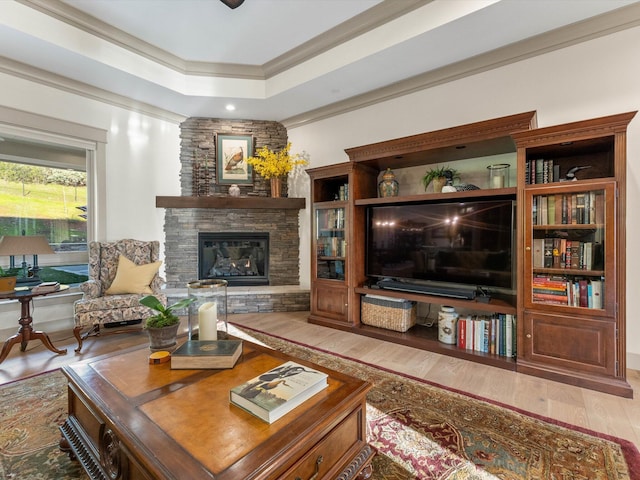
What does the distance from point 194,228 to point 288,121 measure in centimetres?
207

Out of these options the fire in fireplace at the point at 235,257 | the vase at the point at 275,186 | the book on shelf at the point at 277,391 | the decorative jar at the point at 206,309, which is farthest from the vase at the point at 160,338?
the vase at the point at 275,186

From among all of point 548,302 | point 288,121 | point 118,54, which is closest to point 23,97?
point 118,54

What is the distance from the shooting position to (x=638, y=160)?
233 centimetres

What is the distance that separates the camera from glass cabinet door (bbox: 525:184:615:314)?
2135 mm

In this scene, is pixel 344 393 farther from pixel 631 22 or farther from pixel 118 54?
pixel 118 54

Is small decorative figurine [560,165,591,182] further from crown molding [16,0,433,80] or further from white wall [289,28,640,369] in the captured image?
crown molding [16,0,433,80]

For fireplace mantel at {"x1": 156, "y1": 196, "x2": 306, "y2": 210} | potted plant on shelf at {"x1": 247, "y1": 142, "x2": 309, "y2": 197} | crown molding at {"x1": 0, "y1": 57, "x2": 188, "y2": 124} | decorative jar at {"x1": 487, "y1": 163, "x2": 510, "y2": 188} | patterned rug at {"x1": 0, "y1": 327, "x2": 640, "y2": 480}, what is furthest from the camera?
potted plant on shelf at {"x1": 247, "y1": 142, "x2": 309, "y2": 197}

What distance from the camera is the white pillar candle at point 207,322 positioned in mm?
1646

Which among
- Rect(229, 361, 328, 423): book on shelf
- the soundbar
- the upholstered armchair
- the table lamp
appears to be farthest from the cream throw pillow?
Rect(229, 361, 328, 423): book on shelf

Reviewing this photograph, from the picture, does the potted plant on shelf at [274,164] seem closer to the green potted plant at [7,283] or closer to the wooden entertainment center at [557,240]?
the wooden entertainment center at [557,240]

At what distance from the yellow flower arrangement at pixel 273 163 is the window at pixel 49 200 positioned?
6.62 ft

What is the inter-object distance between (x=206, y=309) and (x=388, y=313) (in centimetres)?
208

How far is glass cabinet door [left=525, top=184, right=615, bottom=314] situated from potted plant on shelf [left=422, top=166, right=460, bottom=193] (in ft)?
2.64

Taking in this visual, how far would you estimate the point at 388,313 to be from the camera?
3.20 metres
